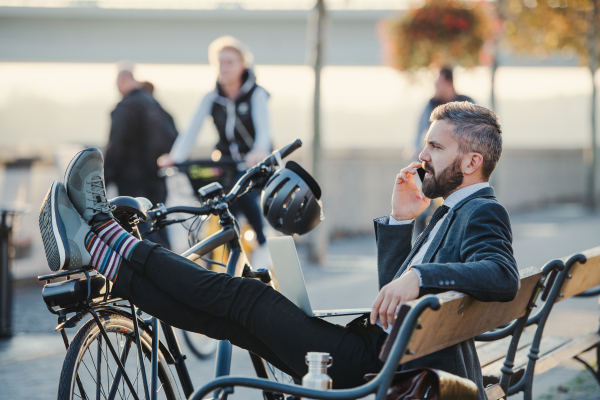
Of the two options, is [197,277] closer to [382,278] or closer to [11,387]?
[382,278]

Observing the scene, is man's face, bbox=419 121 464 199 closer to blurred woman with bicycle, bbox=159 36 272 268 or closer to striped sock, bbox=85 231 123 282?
striped sock, bbox=85 231 123 282

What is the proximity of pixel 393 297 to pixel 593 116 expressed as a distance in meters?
16.8

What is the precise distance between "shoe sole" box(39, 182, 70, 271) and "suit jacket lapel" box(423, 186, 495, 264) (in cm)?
119

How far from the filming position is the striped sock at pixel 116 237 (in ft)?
7.31

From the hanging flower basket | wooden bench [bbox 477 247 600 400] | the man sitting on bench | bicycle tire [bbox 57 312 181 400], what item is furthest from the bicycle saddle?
the hanging flower basket

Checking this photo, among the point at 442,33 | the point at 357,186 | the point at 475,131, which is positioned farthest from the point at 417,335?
the point at 442,33

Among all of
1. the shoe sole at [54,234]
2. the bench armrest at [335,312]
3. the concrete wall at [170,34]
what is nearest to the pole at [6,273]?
the shoe sole at [54,234]

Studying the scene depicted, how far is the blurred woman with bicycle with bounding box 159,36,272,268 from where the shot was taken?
512 cm

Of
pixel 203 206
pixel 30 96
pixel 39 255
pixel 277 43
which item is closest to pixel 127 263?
pixel 203 206

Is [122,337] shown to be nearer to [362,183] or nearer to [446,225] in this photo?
[446,225]

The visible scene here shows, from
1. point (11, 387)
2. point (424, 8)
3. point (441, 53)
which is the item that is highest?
point (424, 8)

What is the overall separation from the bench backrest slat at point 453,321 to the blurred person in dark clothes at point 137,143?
4.80 meters

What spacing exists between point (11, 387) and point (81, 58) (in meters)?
25.5

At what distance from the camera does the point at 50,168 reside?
24.6ft
